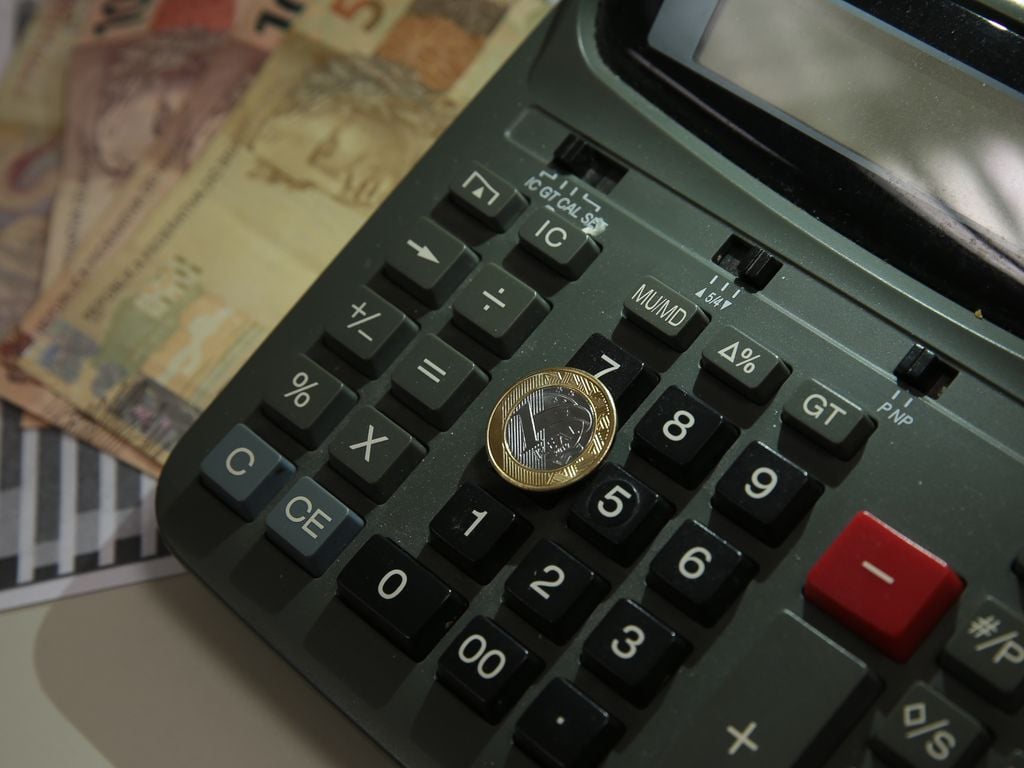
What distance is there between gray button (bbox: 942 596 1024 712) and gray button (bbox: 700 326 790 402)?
97 millimetres

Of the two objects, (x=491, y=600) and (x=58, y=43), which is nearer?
(x=491, y=600)

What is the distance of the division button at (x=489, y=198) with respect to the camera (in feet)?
1.49

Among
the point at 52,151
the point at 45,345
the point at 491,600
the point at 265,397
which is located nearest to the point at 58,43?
the point at 52,151

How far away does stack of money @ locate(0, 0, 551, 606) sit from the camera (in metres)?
0.56

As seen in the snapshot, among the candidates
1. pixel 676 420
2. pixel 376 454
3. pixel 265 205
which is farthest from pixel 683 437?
pixel 265 205

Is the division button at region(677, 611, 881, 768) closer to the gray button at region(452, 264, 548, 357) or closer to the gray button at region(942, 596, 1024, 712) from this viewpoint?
the gray button at region(942, 596, 1024, 712)

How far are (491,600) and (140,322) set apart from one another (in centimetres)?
27

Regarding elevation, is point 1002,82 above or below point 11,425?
above

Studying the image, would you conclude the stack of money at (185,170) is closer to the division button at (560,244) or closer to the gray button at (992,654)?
the division button at (560,244)

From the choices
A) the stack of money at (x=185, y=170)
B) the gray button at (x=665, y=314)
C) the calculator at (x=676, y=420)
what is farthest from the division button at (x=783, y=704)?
the stack of money at (x=185, y=170)

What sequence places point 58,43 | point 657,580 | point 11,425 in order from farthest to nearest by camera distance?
point 58,43
point 11,425
point 657,580

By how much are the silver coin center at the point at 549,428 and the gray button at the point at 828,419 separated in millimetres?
69

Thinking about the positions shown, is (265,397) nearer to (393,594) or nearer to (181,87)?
(393,594)

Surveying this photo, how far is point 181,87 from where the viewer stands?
649mm
